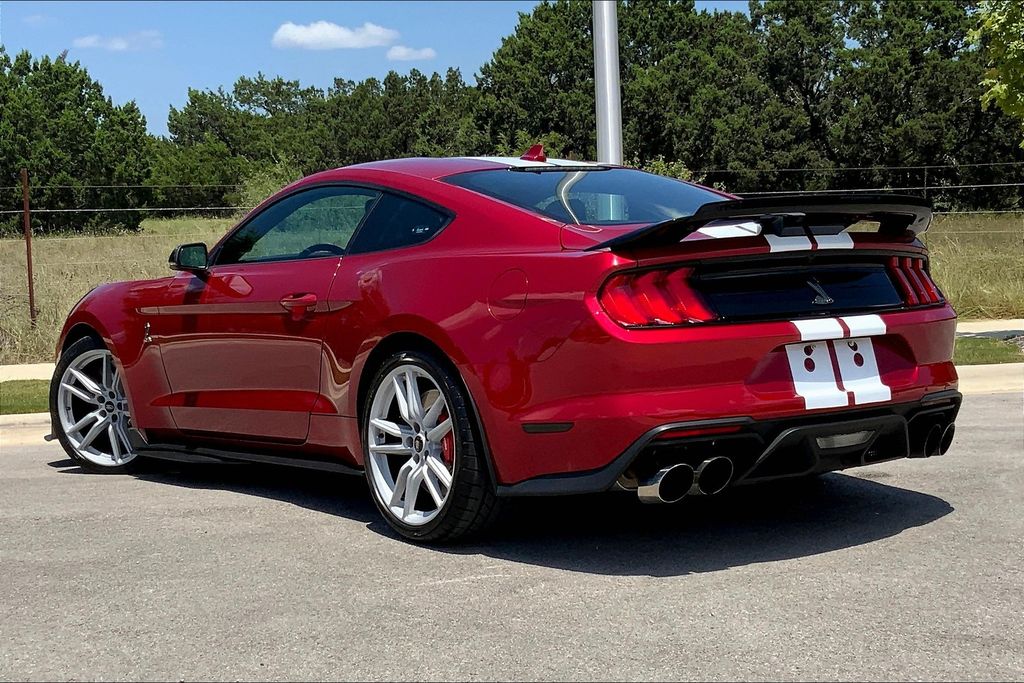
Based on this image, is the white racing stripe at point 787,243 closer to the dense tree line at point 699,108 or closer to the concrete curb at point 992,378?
the concrete curb at point 992,378

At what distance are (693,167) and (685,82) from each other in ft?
16.0

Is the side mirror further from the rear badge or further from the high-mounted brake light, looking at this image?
the rear badge

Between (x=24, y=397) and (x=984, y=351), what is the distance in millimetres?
8158

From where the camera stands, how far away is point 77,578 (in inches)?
188

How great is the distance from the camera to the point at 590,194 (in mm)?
5328

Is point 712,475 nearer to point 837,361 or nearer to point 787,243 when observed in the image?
point 837,361

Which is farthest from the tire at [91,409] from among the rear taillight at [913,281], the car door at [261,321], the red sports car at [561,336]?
the rear taillight at [913,281]

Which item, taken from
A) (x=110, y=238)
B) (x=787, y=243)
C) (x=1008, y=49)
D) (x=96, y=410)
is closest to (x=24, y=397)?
(x=96, y=410)

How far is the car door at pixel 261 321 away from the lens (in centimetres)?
565

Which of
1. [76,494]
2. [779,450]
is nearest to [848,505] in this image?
[779,450]

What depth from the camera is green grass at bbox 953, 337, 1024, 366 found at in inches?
433

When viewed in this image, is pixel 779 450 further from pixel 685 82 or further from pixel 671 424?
pixel 685 82

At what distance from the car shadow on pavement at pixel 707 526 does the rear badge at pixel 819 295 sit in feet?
3.06

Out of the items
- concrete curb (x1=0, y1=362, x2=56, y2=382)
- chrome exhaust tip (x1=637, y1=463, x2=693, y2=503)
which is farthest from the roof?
concrete curb (x1=0, y1=362, x2=56, y2=382)
